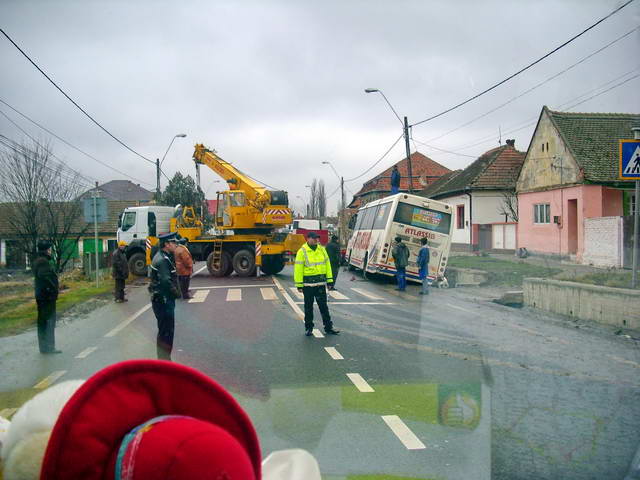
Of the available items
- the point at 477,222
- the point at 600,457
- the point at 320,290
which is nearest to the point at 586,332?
the point at 320,290

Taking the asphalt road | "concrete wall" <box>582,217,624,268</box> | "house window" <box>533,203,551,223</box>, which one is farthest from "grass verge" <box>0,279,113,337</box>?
"house window" <box>533,203,551,223</box>

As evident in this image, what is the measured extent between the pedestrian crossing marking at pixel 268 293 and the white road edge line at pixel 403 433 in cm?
1133

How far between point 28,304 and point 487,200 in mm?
33434

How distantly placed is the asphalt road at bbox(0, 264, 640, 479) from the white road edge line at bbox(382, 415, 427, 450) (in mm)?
17

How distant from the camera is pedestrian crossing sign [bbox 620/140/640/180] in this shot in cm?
1158

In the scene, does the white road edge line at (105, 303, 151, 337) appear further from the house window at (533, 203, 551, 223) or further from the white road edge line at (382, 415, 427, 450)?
the house window at (533, 203, 551, 223)

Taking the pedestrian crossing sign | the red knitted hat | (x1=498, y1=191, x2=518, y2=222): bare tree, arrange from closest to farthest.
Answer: the red knitted hat, the pedestrian crossing sign, (x1=498, y1=191, x2=518, y2=222): bare tree

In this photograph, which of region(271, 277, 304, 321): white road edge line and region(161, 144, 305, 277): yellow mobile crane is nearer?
region(271, 277, 304, 321): white road edge line

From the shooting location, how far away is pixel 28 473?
1103 mm

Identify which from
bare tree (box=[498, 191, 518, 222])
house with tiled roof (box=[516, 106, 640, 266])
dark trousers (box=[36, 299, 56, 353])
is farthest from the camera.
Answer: bare tree (box=[498, 191, 518, 222])

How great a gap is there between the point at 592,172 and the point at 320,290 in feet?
70.1

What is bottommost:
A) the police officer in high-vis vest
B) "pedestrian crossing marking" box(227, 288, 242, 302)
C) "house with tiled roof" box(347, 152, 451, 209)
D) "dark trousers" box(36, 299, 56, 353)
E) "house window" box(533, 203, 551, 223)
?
"pedestrian crossing marking" box(227, 288, 242, 302)

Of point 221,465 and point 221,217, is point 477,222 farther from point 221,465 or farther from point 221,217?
point 221,465

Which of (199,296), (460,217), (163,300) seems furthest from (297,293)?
(460,217)
